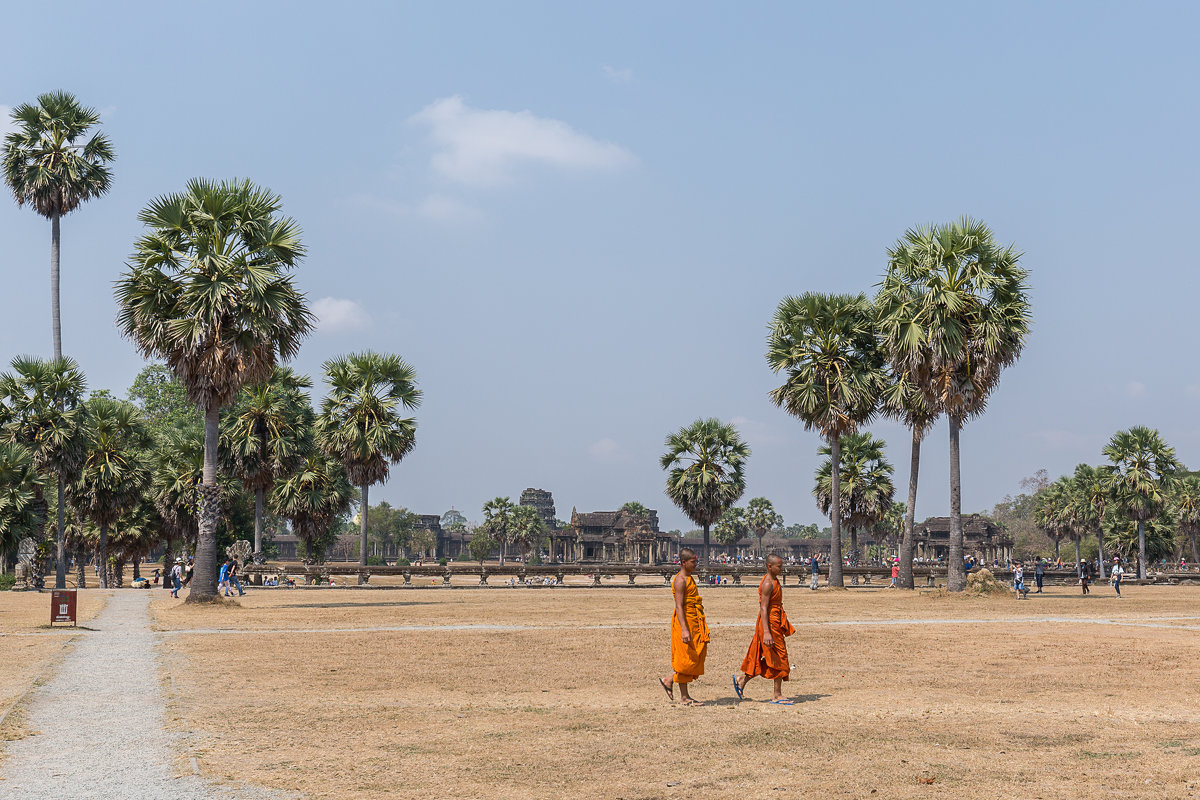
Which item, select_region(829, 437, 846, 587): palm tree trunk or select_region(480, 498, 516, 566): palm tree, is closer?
select_region(829, 437, 846, 587): palm tree trunk

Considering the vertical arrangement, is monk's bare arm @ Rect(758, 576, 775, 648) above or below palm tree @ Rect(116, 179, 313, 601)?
below

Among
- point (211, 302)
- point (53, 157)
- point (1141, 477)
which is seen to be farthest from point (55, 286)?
point (1141, 477)

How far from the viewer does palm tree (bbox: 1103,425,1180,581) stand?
68.8 meters

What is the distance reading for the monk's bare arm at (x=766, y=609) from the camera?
12.1 metres

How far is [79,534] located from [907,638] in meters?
48.3

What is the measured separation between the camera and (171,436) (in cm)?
5425

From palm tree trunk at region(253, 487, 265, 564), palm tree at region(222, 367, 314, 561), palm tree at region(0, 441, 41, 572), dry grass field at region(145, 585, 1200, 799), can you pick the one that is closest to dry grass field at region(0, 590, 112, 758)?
dry grass field at region(145, 585, 1200, 799)

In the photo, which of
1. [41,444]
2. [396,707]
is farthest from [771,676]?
[41,444]

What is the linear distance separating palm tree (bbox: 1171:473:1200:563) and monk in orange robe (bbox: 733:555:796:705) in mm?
83778

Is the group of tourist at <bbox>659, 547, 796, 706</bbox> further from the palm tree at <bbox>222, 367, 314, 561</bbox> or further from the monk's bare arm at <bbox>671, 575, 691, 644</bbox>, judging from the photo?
the palm tree at <bbox>222, 367, 314, 561</bbox>

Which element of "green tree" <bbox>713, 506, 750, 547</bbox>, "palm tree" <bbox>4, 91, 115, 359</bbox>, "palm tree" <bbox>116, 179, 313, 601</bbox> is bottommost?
"green tree" <bbox>713, 506, 750, 547</bbox>

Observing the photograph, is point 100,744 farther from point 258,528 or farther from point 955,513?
point 258,528

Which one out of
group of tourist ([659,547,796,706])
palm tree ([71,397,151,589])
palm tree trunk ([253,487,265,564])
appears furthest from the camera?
palm tree trunk ([253,487,265,564])

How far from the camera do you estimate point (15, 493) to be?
4509 cm
